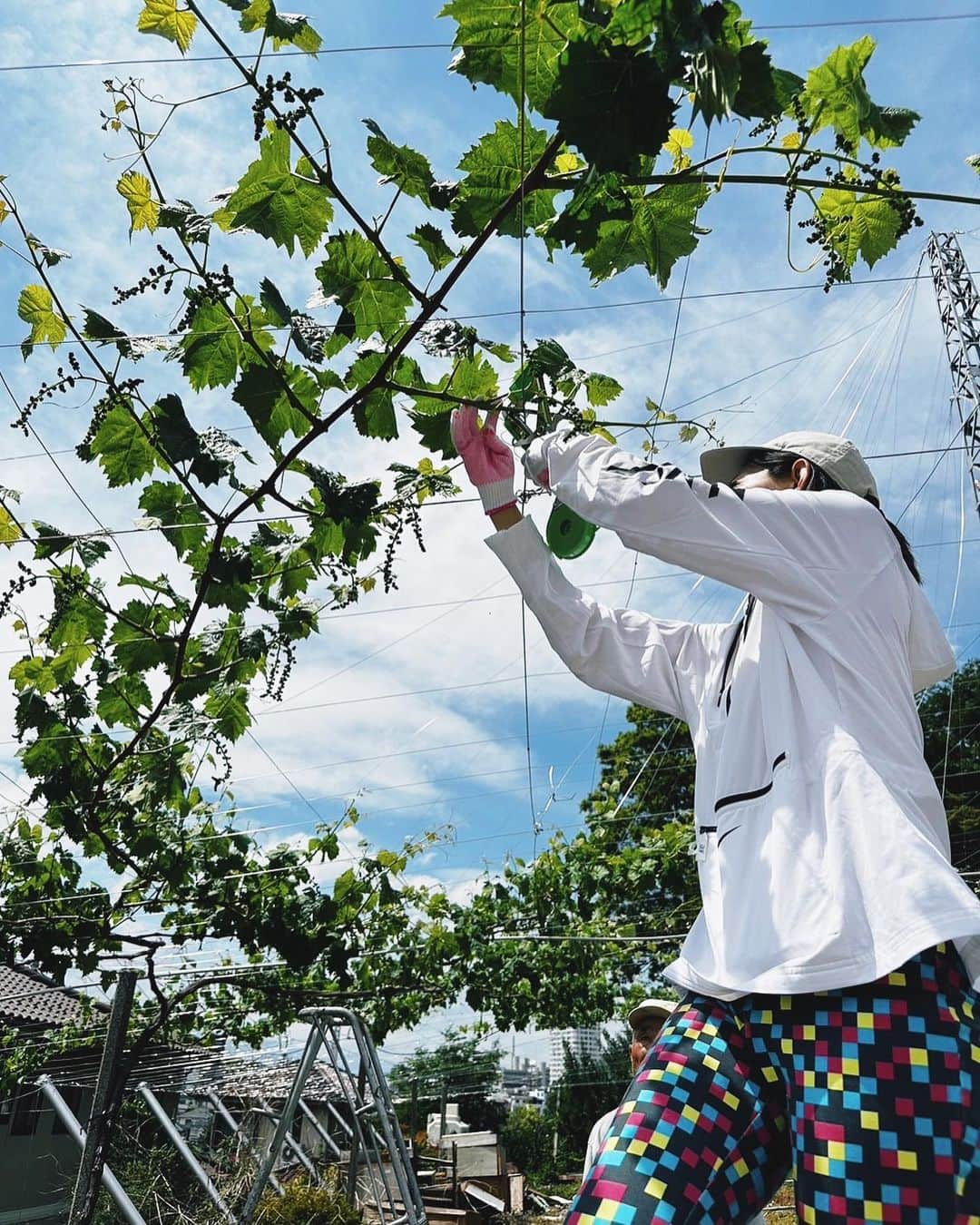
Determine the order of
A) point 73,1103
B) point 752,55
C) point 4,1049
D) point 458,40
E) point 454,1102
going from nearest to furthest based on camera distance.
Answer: point 752,55 < point 458,40 < point 4,1049 < point 73,1103 < point 454,1102

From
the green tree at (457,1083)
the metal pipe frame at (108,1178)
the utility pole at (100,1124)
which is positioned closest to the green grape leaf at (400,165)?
the utility pole at (100,1124)

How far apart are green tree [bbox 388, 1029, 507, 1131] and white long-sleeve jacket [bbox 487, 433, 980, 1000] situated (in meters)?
17.8

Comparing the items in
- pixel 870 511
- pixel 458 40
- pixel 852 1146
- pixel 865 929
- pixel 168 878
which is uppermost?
pixel 458 40

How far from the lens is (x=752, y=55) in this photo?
1267mm

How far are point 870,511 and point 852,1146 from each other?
0.73 meters

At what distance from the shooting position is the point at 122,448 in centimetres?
241

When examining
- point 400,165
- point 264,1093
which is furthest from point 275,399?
point 264,1093

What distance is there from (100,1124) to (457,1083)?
20003 millimetres

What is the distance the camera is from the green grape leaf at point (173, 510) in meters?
2.55

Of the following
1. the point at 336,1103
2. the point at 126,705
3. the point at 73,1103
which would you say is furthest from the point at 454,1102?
the point at 126,705

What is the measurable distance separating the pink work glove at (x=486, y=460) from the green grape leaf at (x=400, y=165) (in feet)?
1.38

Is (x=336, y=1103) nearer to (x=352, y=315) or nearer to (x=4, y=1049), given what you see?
(x=4, y=1049)

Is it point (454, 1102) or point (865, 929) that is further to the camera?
point (454, 1102)

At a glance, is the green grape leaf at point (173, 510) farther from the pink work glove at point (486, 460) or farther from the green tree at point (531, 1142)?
the green tree at point (531, 1142)
